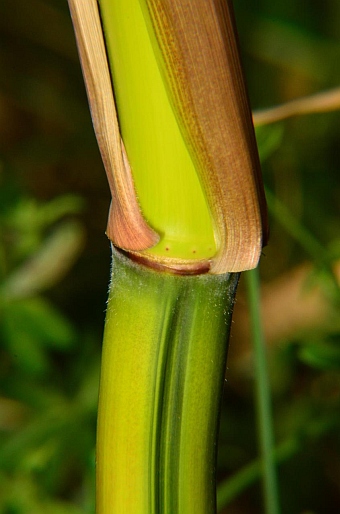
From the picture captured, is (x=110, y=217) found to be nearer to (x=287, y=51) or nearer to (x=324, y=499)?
(x=324, y=499)

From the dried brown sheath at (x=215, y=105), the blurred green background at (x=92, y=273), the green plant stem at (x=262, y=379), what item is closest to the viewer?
the dried brown sheath at (x=215, y=105)

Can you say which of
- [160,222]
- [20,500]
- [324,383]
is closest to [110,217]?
[160,222]

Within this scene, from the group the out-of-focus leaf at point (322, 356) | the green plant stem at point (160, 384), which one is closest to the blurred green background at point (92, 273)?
the out-of-focus leaf at point (322, 356)

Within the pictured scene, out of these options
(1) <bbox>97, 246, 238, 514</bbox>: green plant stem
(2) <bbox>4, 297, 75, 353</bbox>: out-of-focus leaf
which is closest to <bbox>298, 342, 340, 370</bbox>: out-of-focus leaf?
(1) <bbox>97, 246, 238, 514</bbox>: green plant stem

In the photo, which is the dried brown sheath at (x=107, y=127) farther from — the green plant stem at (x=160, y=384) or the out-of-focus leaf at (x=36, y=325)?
the out-of-focus leaf at (x=36, y=325)

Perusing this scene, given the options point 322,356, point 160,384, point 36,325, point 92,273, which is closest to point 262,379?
point 322,356

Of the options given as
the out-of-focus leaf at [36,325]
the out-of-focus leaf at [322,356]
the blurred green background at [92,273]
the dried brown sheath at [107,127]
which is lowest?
the blurred green background at [92,273]
